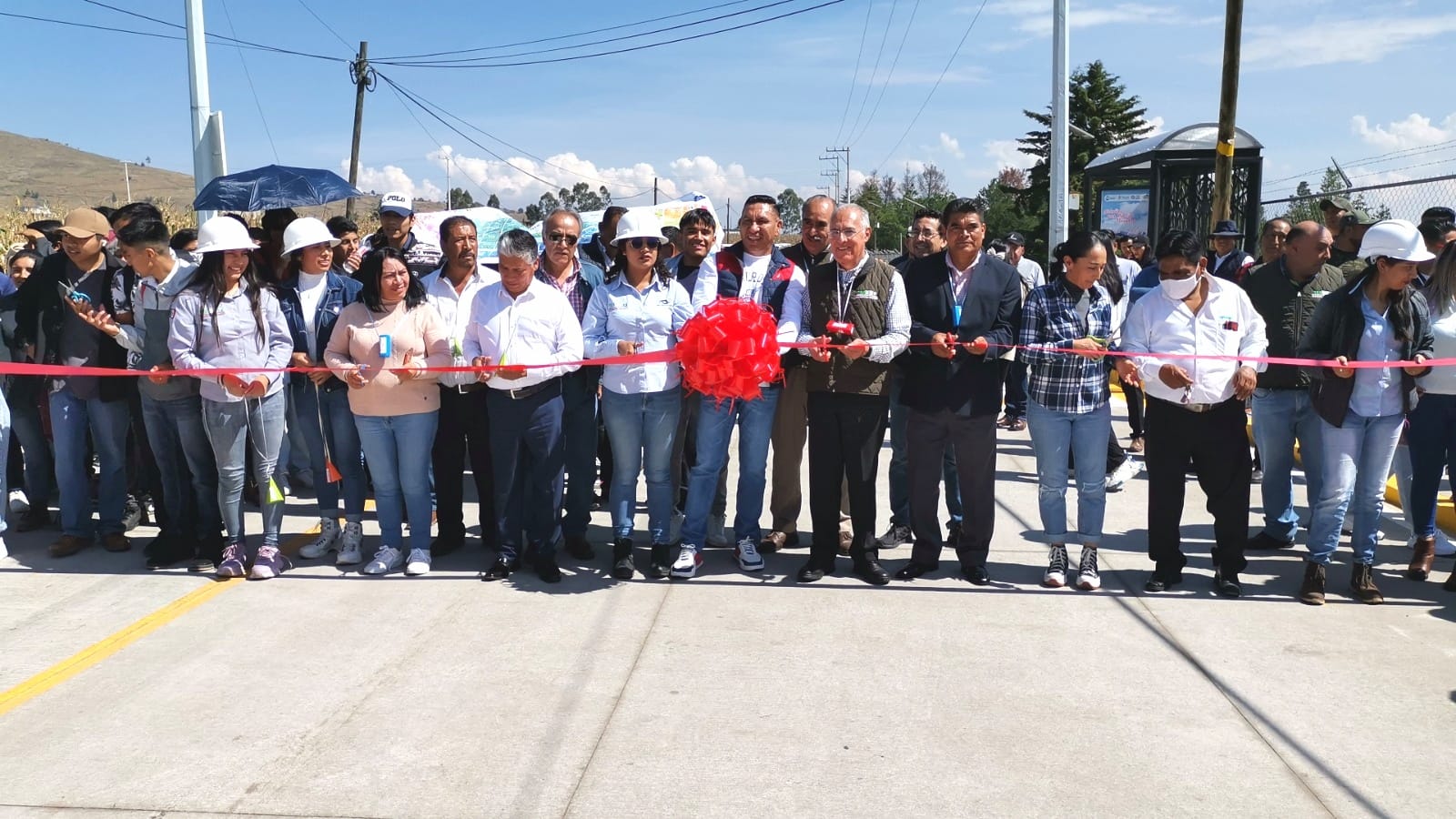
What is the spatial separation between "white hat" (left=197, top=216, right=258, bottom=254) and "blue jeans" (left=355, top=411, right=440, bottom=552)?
117 centimetres

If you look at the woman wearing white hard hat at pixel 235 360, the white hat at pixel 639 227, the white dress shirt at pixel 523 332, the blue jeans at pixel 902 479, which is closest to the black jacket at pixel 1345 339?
the blue jeans at pixel 902 479

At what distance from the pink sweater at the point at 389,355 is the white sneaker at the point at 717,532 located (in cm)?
200

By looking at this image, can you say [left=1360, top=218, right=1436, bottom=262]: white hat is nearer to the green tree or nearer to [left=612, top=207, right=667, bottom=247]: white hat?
[left=612, top=207, right=667, bottom=247]: white hat

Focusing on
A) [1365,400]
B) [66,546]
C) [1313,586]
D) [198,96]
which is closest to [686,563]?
[1313,586]

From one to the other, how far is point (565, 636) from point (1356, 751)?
3.39 metres

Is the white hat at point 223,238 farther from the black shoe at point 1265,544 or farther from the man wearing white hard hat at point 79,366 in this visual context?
the black shoe at point 1265,544

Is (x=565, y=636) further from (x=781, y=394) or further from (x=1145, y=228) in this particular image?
(x=1145, y=228)

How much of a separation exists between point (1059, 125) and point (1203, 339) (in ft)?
39.2

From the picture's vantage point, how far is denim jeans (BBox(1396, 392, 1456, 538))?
239 inches

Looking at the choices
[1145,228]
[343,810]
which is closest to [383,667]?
[343,810]

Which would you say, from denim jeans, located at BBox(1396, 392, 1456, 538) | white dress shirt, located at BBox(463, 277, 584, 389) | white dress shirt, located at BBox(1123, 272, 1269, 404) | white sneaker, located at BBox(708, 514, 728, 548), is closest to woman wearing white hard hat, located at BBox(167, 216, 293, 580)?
white dress shirt, located at BBox(463, 277, 584, 389)

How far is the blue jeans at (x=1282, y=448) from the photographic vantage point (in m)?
6.72

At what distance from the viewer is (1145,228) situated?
18734 mm

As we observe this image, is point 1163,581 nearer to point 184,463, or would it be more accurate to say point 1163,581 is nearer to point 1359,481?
point 1359,481
